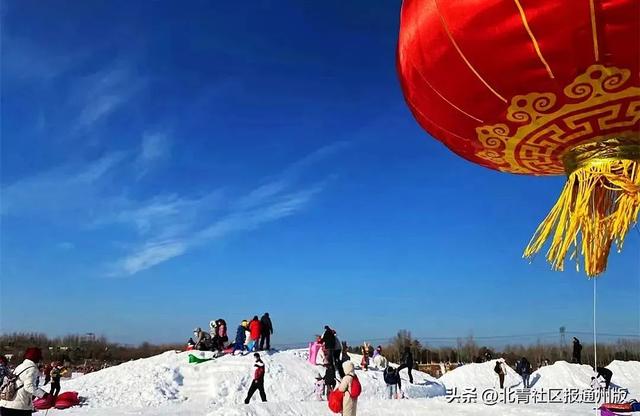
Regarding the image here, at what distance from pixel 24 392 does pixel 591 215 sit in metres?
6.57

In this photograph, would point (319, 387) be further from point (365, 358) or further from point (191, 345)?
point (191, 345)

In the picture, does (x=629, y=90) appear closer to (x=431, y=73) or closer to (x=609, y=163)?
(x=609, y=163)

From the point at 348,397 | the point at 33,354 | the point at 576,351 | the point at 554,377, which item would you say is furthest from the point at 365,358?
the point at 33,354

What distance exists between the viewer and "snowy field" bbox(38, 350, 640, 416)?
12.7 metres

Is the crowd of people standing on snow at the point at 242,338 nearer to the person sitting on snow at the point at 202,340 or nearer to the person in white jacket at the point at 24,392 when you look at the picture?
the person sitting on snow at the point at 202,340

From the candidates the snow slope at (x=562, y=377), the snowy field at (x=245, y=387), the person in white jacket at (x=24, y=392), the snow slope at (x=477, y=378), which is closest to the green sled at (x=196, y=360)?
the snowy field at (x=245, y=387)

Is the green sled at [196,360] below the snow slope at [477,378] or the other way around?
the other way around

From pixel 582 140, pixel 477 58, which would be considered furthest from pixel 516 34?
pixel 582 140

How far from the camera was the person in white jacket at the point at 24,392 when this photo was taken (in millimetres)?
6418

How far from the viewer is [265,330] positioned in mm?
20469

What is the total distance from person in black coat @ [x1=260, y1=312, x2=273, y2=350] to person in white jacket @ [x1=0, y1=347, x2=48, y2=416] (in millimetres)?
13796

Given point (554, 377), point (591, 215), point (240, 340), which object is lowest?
point (554, 377)

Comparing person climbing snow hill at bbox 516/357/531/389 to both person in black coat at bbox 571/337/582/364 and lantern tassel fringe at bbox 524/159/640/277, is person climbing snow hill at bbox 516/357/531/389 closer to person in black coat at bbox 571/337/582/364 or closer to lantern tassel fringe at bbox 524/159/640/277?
person in black coat at bbox 571/337/582/364

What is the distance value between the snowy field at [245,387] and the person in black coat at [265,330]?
0.68 m
